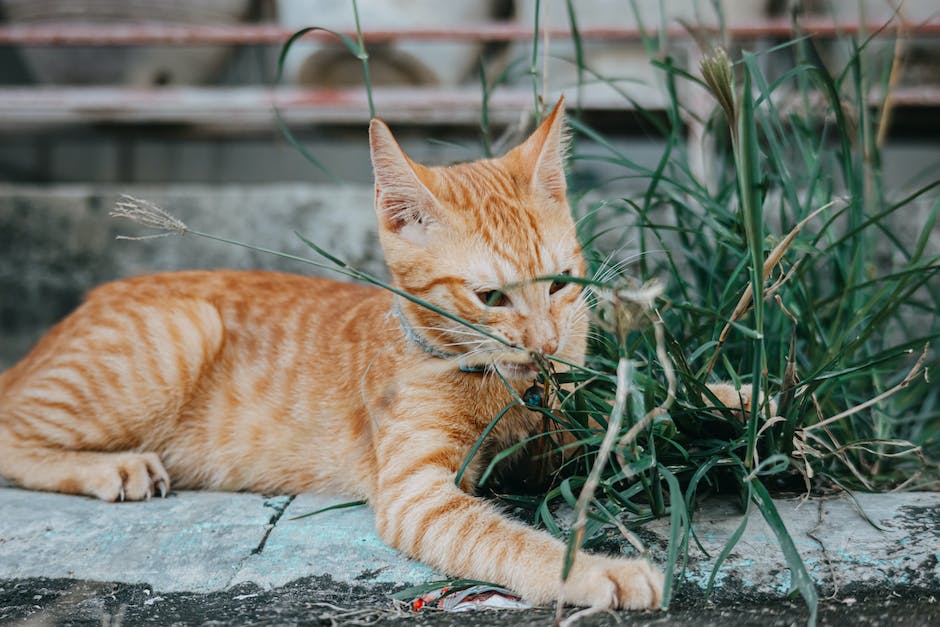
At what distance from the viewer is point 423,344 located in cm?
188

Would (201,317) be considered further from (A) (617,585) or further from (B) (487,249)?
(A) (617,585)

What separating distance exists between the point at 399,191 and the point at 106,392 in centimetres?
106

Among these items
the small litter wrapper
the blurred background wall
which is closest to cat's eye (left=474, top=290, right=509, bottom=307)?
the small litter wrapper

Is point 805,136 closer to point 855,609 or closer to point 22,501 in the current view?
point 855,609

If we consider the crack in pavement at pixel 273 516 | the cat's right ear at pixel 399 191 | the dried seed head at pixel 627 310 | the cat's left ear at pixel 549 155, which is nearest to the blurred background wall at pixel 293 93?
the cat's left ear at pixel 549 155

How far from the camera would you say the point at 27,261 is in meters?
3.50

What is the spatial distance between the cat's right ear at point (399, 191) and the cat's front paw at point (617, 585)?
2.66 ft

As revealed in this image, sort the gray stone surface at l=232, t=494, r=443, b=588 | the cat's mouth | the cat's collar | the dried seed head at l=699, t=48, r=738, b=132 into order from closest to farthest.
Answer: the dried seed head at l=699, t=48, r=738, b=132
the gray stone surface at l=232, t=494, r=443, b=588
the cat's mouth
the cat's collar

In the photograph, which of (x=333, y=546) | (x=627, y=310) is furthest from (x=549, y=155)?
(x=333, y=546)

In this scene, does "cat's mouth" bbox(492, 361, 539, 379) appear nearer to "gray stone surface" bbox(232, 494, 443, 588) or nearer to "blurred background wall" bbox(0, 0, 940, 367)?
"gray stone surface" bbox(232, 494, 443, 588)

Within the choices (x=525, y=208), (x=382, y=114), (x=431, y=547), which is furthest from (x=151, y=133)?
(x=431, y=547)

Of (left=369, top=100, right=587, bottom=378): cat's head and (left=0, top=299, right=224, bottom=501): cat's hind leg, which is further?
(left=0, top=299, right=224, bottom=501): cat's hind leg

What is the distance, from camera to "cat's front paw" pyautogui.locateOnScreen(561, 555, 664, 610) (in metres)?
1.33

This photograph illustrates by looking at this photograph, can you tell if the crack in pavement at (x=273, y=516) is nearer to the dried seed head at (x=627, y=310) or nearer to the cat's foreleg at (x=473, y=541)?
the cat's foreleg at (x=473, y=541)
